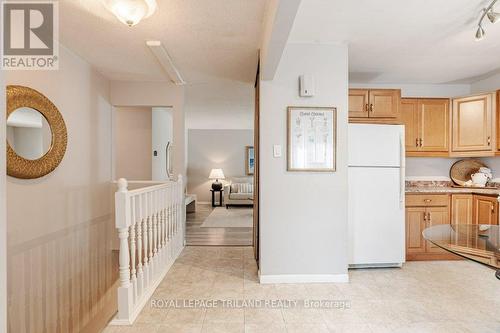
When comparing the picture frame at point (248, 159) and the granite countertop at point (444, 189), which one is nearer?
the granite countertop at point (444, 189)

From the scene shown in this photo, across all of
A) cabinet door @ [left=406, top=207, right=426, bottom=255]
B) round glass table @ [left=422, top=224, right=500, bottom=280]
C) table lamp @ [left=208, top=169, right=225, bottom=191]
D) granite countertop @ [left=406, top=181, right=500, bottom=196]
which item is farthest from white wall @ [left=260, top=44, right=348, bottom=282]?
table lamp @ [left=208, top=169, right=225, bottom=191]

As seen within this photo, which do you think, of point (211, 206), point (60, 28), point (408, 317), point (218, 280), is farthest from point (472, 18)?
point (211, 206)

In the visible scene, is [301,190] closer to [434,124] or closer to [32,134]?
[434,124]

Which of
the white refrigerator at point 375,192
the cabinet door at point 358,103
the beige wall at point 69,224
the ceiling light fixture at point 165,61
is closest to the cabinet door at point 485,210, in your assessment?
the white refrigerator at point 375,192

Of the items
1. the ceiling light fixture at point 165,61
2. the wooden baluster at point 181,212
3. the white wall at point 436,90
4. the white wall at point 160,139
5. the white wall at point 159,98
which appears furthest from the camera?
the white wall at point 160,139

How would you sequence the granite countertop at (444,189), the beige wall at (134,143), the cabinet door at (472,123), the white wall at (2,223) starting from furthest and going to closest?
1. the beige wall at (134,143)
2. the cabinet door at (472,123)
3. the granite countertop at (444,189)
4. the white wall at (2,223)

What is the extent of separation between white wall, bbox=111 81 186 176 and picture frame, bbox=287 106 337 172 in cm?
178

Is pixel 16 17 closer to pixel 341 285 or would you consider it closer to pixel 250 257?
pixel 250 257

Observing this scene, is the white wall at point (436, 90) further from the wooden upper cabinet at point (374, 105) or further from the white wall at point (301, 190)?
the white wall at point (301, 190)

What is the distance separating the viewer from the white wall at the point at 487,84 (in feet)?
11.4

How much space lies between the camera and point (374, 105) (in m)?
2.99

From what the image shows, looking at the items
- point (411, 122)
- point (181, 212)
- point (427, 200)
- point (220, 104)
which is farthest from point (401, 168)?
point (220, 104)

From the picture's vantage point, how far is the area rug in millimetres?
5336

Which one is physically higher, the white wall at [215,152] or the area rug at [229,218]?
the white wall at [215,152]
